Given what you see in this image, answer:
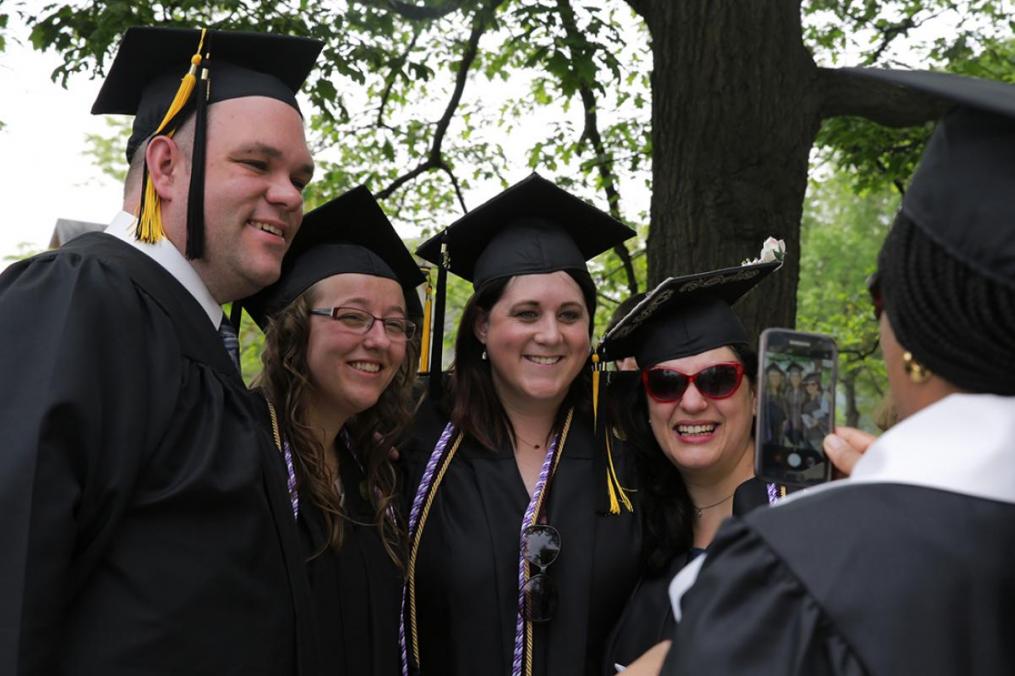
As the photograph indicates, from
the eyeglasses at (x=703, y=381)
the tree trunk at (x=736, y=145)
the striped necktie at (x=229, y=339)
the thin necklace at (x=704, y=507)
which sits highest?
the tree trunk at (x=736, y=145)

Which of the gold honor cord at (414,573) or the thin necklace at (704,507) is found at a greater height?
the thin necklace at (704,507)

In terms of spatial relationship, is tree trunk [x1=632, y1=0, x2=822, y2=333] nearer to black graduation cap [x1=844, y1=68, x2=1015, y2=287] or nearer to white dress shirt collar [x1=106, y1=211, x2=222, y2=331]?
white dress shirt collar [x1=106, y1=211, x2=222, y2=331]

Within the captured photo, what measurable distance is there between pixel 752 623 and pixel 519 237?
254 cm

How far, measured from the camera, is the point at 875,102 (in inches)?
235

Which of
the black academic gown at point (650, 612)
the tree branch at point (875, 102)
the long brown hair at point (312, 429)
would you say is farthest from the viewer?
the tree branch at point (875, 102)

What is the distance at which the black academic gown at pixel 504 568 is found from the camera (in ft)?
11.0

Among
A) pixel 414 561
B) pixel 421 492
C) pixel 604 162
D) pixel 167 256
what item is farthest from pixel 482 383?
pixel 604 162

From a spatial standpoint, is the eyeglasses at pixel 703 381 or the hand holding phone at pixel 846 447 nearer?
the hand holding phone at pixel 846 447

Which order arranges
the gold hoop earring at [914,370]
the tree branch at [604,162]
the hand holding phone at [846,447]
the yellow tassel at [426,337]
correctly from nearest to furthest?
the gold hoop earring at [914,370] → the hand holding phone at [846,447] → the yellow tassel at [426,337] → the tree branch at [604,162]

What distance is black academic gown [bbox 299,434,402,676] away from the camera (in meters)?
3.00

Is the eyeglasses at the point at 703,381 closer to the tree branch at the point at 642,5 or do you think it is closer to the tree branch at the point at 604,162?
the tree branch at the point at 642,5

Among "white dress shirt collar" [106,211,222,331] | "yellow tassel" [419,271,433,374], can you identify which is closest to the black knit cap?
"white dress shirt collar" [106,211,222,331]

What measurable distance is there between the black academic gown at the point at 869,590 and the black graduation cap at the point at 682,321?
2.03m

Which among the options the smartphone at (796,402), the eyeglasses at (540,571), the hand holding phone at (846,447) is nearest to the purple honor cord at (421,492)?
the eyeglasses at (540,571)
